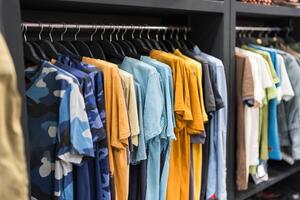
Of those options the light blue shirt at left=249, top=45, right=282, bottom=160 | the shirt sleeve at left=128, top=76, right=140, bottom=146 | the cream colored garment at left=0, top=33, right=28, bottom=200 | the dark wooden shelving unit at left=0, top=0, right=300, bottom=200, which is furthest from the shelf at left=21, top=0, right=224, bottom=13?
the cream colored garment at left=0, top=33, right=28, bottom=200

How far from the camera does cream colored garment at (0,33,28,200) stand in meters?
0.40

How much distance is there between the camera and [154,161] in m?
1.14

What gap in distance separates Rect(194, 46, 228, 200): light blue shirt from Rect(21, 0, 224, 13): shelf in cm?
19

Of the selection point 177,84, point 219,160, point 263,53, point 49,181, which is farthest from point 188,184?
point 263,53

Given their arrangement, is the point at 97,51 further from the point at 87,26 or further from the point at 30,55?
the point at 30,55

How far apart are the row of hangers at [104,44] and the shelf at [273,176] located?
0.66 metres

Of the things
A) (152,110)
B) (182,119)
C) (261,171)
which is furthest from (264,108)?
(152,110)

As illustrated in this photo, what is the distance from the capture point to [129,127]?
1005 mm

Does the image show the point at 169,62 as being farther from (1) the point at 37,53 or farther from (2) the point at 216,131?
(1) the point at 37,53

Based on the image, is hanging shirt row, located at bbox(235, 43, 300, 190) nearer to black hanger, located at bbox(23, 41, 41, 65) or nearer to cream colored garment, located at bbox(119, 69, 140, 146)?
cream colored garment, located at bbox(119, 69, 140, 146)

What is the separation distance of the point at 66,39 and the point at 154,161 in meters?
0.53

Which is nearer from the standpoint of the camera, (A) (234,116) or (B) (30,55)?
(B) (30,55)

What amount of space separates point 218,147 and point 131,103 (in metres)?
0.44

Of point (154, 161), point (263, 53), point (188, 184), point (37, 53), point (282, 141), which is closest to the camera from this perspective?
point (37, 53)
